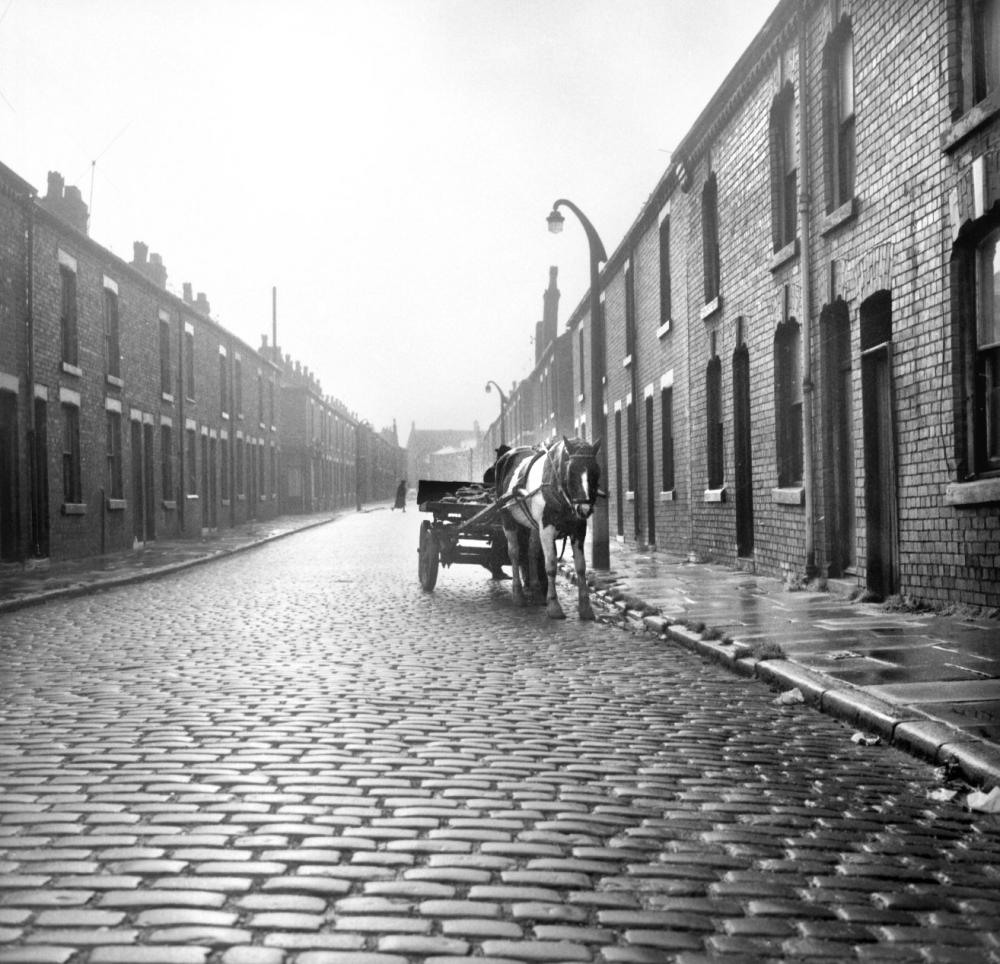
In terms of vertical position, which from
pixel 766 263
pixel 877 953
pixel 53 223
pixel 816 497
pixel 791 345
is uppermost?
pixel 53 223

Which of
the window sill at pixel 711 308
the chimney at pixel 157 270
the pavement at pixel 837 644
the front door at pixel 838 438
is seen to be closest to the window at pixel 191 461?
the chimney at pixel 157 270

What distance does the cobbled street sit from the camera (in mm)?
3240

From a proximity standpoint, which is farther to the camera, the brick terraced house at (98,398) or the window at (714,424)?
the brick terraced house at (98,398)

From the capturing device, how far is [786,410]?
14617 mm

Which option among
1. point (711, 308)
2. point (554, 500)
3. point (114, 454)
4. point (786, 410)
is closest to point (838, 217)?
point (786, 410)

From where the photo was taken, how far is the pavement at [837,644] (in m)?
5.73

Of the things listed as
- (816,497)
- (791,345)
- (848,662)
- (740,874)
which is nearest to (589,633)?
(848,662)

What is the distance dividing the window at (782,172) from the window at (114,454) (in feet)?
52.2

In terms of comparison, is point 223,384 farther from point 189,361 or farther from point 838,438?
point 838,438

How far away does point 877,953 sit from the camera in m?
3.16

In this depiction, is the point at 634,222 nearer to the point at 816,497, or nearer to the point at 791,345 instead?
the point at 791,345

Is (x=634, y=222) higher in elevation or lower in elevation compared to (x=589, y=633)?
higher

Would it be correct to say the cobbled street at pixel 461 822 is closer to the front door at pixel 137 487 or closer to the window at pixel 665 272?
the window at pixel 665 272

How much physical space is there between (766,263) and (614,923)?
12665 mm
